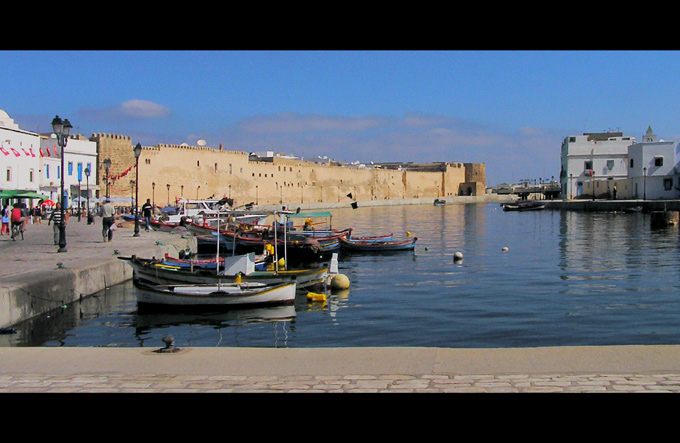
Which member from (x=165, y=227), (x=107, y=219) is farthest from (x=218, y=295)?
(x=165, y=227)

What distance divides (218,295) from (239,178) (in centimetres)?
5696

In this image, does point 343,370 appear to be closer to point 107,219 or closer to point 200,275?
point 200,275

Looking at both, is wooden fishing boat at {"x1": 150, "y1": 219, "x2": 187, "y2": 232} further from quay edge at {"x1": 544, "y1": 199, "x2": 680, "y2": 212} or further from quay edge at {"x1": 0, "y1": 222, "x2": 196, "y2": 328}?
quay edge at {"x1": 544, "y1": 199, "x2": 680, "y2": 212}

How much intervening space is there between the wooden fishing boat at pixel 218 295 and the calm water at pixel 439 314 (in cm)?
22

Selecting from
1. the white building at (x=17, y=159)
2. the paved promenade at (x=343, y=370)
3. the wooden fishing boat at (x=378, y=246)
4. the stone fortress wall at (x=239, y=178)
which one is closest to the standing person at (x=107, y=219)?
the wooden fishing boat at (x=378, y=246)

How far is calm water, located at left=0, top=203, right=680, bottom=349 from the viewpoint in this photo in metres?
10.3

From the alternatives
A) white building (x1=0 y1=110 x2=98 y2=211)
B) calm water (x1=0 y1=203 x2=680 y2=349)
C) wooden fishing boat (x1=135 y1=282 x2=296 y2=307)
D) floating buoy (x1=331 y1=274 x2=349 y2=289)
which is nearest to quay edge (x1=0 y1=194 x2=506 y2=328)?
calm water (x1=0 y1=203 x2=680 y2=349)

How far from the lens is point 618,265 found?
20.3m

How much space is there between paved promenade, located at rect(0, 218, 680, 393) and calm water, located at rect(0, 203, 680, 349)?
3903 mm

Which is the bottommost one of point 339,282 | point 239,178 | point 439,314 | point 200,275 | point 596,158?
point 439,314

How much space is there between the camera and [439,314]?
12469mm
